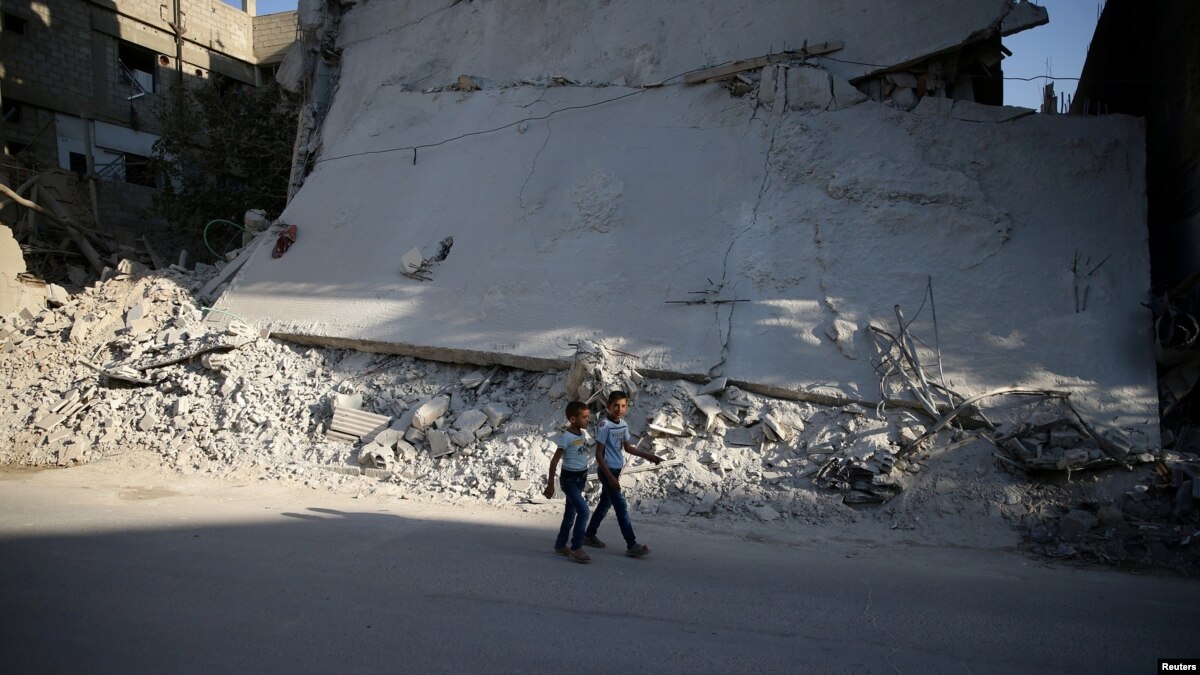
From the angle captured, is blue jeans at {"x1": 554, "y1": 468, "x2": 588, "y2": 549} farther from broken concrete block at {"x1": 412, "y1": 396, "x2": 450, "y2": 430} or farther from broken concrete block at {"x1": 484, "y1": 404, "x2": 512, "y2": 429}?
broken concrete block at {"x1": 412, "y1": 396, "x2": 450, "y2": 430}

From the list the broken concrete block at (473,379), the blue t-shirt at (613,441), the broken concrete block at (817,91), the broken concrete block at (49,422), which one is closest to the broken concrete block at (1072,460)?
the blue t-shirt at (613,441)

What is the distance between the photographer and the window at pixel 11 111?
58.9ft

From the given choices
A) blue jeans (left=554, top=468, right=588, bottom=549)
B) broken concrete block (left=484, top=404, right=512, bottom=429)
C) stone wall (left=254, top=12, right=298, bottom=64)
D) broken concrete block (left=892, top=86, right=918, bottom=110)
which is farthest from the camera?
stone wall (left=254, top=12, right=298, bottom=64)

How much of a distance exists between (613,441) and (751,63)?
6233 millimetres

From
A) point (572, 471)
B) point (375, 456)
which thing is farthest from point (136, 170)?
point (572, 471)

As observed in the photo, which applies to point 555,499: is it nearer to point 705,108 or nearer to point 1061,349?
point 1061,349

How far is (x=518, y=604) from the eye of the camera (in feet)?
13.2

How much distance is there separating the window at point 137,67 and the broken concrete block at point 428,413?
18445 mm

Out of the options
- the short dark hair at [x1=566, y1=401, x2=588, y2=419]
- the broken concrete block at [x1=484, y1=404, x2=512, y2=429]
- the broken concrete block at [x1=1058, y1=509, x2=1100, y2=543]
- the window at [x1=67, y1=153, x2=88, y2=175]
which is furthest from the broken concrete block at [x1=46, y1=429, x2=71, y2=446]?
the window at [x1=67, y1=153, x2=88, y2=175]

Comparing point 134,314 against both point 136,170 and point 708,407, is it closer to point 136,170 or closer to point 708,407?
point 708,407

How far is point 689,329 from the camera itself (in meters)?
7.70

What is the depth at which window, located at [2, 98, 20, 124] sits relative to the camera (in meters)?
17.9

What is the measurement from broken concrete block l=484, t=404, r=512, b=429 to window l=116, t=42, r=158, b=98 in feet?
62.2

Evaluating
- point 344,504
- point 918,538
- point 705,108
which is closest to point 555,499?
point 344,504
